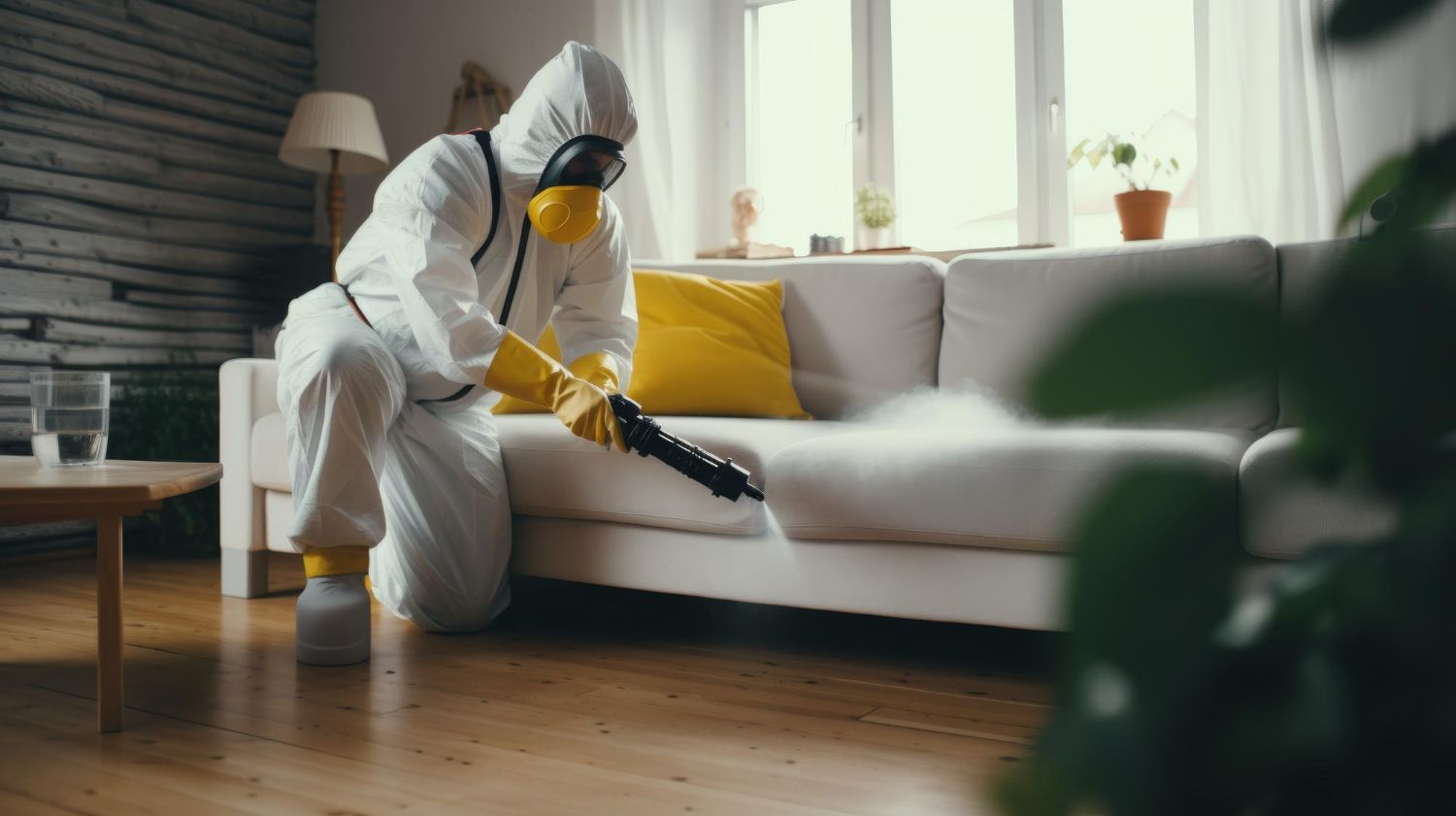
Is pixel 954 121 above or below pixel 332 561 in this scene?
above

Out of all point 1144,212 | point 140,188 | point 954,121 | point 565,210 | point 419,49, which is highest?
point 419,49

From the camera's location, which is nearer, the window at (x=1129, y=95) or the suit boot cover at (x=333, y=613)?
the suit boot cover at (x=333, y=613)

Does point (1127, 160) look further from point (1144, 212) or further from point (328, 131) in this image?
point (328, 131)

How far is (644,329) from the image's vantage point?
2463 mm

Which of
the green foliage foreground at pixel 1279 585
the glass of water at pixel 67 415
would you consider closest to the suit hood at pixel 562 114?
the glass of water at pixel 67 415

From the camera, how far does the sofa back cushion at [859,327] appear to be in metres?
2.41

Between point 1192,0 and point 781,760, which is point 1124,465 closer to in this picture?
point 781,760

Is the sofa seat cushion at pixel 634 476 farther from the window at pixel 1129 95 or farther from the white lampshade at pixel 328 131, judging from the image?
the white lampshade at pixel 328 131

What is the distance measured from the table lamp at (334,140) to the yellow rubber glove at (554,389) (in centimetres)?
175

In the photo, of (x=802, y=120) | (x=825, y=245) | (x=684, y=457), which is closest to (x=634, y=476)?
(x=684, y=457)

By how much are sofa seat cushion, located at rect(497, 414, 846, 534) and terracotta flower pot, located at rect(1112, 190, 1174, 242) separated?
1.15 metres

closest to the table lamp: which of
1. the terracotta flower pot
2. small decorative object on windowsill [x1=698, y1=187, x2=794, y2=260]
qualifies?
small decorative object on windowsill [x1=698, y1=187, x2=794, y2=260]

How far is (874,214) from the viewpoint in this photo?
3246mm

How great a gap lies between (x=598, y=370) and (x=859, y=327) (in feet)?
2.06
